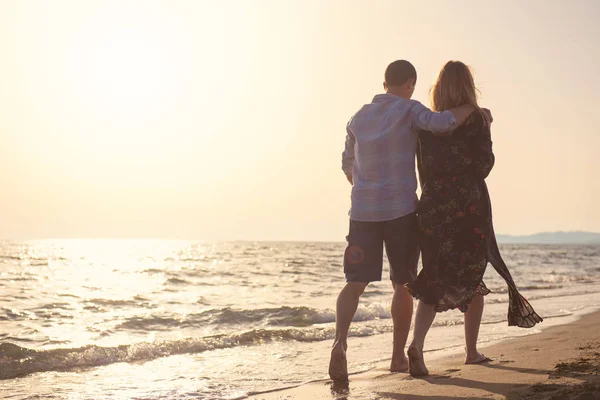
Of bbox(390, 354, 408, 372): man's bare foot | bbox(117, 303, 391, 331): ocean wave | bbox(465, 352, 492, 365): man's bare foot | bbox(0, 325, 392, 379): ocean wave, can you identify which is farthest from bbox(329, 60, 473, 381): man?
bbox(117, 303, 391, 331): ocean wave

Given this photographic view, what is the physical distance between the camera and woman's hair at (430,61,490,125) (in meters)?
3.77

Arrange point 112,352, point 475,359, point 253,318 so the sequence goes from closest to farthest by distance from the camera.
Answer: point 475,359, point 112,352, point 253,318

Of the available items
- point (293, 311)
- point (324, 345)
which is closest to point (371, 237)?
point (324, 345)

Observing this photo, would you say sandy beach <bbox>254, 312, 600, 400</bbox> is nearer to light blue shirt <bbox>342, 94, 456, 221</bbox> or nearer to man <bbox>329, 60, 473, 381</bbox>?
man <bbox>329, 60, 473, 381</bbox>

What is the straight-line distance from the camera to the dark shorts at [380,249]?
377 cm

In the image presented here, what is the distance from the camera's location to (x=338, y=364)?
3.89 m

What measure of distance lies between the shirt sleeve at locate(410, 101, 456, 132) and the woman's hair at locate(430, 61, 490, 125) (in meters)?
0.18

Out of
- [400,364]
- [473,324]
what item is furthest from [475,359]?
[400,364]

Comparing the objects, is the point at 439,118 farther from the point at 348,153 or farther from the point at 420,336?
the point at 420,336

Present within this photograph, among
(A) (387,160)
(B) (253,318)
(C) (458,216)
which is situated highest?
(A) (387,160)

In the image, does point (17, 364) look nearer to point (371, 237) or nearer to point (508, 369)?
point (371, 237)

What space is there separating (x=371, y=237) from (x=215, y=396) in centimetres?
137

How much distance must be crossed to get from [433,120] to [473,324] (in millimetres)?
1394

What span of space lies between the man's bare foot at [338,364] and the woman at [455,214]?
0.42 m
